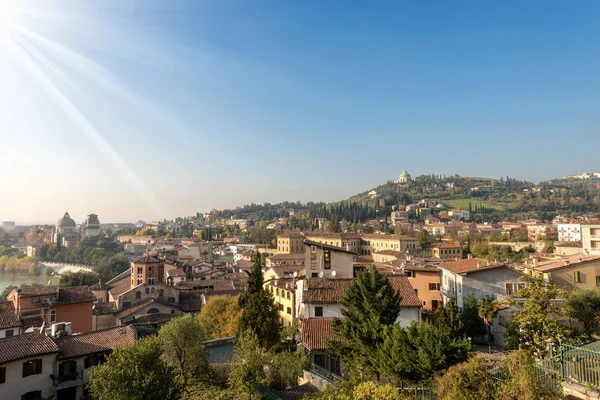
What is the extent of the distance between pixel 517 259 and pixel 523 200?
12132 cm

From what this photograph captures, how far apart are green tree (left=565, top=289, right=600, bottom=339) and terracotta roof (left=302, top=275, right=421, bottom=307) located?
24.3 ft

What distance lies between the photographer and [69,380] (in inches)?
719

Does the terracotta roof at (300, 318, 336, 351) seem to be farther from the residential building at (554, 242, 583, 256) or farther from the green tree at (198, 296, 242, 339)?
the residential building at (554, 242, 583, 256)

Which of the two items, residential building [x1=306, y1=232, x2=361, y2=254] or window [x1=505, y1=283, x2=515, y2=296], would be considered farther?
residential building [x1=306, y1=232, x2=361, y2=254]

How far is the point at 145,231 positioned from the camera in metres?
156

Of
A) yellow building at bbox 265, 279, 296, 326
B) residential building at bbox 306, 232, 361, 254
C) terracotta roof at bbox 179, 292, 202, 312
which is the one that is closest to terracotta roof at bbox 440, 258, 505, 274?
yellow building at bbox 265, 279, 296, 326

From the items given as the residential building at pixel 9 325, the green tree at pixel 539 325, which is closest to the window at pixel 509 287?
the green tree at pixel 539 325

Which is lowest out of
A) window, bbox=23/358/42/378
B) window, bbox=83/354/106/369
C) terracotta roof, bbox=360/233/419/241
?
window, bbox=83/354/106/369

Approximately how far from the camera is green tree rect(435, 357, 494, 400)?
7681 millimetres

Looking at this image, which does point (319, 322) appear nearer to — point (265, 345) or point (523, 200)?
point (265, 345)

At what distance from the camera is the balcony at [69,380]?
17.9 metres

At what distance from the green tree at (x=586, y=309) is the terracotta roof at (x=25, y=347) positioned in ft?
81.6

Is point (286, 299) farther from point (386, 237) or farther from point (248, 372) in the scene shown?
point (386, 237)

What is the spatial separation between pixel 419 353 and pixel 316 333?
26.1ft
